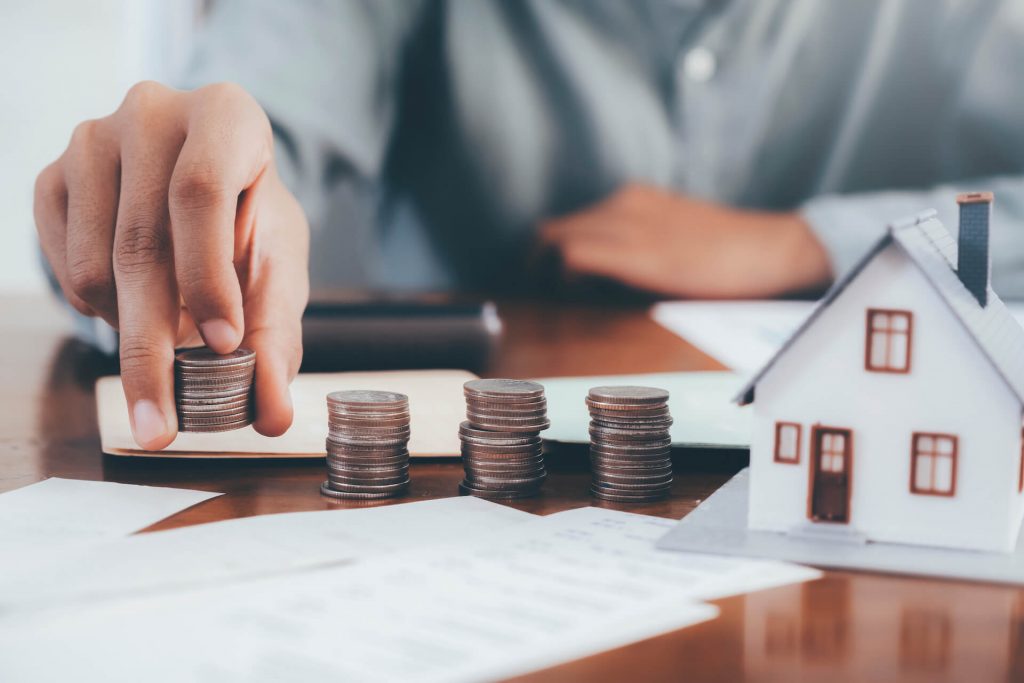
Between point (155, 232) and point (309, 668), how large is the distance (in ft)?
1.96

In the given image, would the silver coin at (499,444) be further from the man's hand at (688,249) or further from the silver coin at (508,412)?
the man's hand at (688,249)

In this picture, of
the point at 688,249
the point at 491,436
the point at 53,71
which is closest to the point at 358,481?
the point at 491,436

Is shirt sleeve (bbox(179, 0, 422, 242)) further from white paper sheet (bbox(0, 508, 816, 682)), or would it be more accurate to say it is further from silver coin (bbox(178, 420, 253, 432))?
white paper sheet (bbox(0, 508, 816, 682))

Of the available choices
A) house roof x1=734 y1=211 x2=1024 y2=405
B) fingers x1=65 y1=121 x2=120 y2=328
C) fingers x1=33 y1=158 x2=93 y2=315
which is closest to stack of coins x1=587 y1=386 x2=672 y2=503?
house roof x1=734 y1=211 x2=1024 y2=405

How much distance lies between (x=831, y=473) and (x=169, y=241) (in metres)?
0.66

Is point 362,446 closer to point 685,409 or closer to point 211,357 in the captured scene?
point 211,357

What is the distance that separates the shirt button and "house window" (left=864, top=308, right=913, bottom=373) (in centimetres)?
229

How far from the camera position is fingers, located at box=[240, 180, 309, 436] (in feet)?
3.23

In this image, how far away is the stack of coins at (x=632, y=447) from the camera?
2.84 ft

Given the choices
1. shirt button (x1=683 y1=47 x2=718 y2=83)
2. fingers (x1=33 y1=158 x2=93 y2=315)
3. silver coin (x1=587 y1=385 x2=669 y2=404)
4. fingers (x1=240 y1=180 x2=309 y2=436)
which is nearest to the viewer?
silver coin (x1=587 y1=385 x2=669 y2=404)

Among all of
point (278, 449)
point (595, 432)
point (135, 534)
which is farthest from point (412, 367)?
point (135, 534)

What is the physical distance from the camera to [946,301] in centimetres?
70

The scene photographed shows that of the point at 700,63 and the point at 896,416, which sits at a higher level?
the point at 700,63

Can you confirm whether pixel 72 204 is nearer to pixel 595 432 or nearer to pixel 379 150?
pixel 595 432
